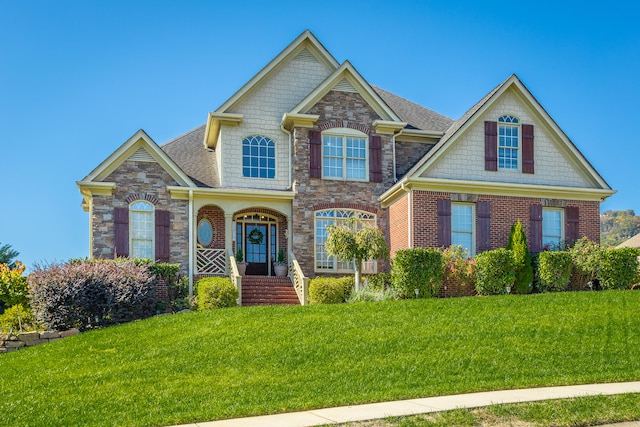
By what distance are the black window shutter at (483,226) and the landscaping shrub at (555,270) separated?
6.56 feet

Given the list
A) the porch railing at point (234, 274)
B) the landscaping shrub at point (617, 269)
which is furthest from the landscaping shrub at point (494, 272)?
the porch railing at point (234, 274)

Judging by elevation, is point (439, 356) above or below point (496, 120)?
below

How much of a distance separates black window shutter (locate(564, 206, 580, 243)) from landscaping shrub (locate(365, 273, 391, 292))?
648 centimetres

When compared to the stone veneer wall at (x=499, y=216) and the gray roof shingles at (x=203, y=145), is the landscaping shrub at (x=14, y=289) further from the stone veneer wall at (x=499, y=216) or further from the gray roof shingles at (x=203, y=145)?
the stone veneer wall at (x=499, y=216)

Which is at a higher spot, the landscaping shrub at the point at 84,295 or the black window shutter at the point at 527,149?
the black window shutter at the point at 527,149

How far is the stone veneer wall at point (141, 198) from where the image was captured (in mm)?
23906

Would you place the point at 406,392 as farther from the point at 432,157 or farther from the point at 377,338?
the point at 432,157

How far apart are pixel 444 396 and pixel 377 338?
151 inches

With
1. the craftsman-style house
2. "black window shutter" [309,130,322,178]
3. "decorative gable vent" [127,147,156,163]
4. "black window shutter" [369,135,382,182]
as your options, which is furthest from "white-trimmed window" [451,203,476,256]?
"decorative gable vent" [127,147,156,163]

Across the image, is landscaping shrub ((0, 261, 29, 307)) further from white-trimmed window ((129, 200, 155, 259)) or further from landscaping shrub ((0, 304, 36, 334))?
white-trimmed window ((129, 200, 155, 259))

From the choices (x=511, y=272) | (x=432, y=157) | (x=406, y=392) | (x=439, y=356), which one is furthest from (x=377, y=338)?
(x=432, y=157)

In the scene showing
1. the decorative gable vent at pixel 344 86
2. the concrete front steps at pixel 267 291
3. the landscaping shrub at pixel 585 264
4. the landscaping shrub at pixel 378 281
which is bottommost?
the concrete front steps at pixel 267 291

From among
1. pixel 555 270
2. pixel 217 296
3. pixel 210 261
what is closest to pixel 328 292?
pixel 217 296

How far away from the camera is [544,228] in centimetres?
2512
